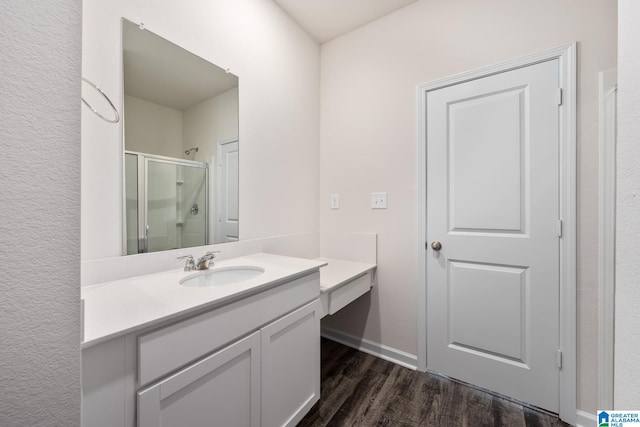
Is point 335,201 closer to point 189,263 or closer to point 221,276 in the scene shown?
point 221,276

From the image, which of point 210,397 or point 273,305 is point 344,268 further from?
point 210,397

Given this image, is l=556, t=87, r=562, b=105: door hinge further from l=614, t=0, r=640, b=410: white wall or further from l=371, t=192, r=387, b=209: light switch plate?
l=371, t=192, r=387, b=209: light switch plate

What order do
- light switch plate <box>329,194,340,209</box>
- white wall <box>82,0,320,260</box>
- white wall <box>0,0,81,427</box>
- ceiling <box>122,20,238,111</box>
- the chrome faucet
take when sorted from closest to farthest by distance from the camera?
white wall <box>0,0,81,427</box>
white wall <box>82,0,320,260</box>
ceiling <box>122,20,238,111</box>
the chrome faucet
light switch plate <box>329,194,340,209</box>

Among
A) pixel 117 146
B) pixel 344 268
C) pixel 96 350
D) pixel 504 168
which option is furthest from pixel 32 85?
pixel 504 168

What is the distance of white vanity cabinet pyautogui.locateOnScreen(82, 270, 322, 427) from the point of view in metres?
0.67

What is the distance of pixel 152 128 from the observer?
4.05ft

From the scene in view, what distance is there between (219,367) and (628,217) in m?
1.26

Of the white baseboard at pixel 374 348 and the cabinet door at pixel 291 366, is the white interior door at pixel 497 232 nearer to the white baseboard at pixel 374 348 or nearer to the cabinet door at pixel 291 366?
the white baseboard at pixel 374 348

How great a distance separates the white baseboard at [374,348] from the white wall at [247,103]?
3.07 feet

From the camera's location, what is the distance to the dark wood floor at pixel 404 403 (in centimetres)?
137

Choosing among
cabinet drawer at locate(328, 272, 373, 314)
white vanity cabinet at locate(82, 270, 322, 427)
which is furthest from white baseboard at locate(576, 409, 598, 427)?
white vanity cabinet at locate(82, 270, 322, 427)

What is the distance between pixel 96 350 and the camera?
63cm

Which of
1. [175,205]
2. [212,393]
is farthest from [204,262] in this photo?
[212,393]

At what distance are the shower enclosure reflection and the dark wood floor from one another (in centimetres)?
117
